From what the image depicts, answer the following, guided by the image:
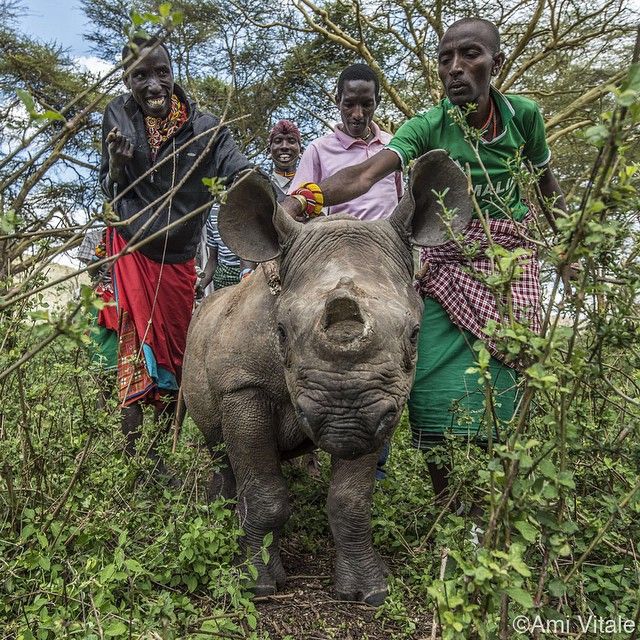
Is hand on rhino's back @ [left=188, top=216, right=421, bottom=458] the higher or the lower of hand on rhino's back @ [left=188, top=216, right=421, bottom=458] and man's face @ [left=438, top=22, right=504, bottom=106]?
the lower

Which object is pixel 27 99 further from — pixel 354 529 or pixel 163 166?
pixel 163 166

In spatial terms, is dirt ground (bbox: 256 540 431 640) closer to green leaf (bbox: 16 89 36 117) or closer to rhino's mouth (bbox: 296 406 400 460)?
rhino's mouth (bbox: 296 406 400 460)

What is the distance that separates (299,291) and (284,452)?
106 cm

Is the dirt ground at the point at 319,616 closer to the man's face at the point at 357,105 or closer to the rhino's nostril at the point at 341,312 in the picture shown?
the rhino's nostril at the point at 341,312

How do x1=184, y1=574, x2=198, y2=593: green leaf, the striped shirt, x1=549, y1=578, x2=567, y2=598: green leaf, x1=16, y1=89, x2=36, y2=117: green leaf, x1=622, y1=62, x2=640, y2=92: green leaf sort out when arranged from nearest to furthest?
1. x1=622, y1=62, x2=640, y2=92: green leaf
2. x1=16, y1=89, x2=36, y2=117: green leaf
3. x1=549, y1=578, x2=567, y2=598: green leaf
4. x1=184, y1=574, x2=198, y2=593: green leaf
5. the striped shirt

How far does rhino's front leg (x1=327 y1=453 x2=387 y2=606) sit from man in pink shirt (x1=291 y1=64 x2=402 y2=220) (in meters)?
2.03

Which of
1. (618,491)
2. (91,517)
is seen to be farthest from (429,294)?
(91,517)

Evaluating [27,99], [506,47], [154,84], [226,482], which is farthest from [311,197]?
[506,47]

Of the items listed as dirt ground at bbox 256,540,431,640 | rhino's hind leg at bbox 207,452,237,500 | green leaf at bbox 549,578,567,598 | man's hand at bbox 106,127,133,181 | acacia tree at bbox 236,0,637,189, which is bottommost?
dirt ground at bbox 256,540,431,640

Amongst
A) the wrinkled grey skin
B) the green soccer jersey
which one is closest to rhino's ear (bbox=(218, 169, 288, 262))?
the wrinkled grey skin

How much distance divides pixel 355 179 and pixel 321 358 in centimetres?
150

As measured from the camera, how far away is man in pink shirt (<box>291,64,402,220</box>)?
202 inches

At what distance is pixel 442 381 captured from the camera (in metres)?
4.28

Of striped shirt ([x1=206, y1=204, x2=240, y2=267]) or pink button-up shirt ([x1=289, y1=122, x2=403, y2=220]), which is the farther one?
striped shirt ([x1=206, y1=204, x2=240, y2=267])
